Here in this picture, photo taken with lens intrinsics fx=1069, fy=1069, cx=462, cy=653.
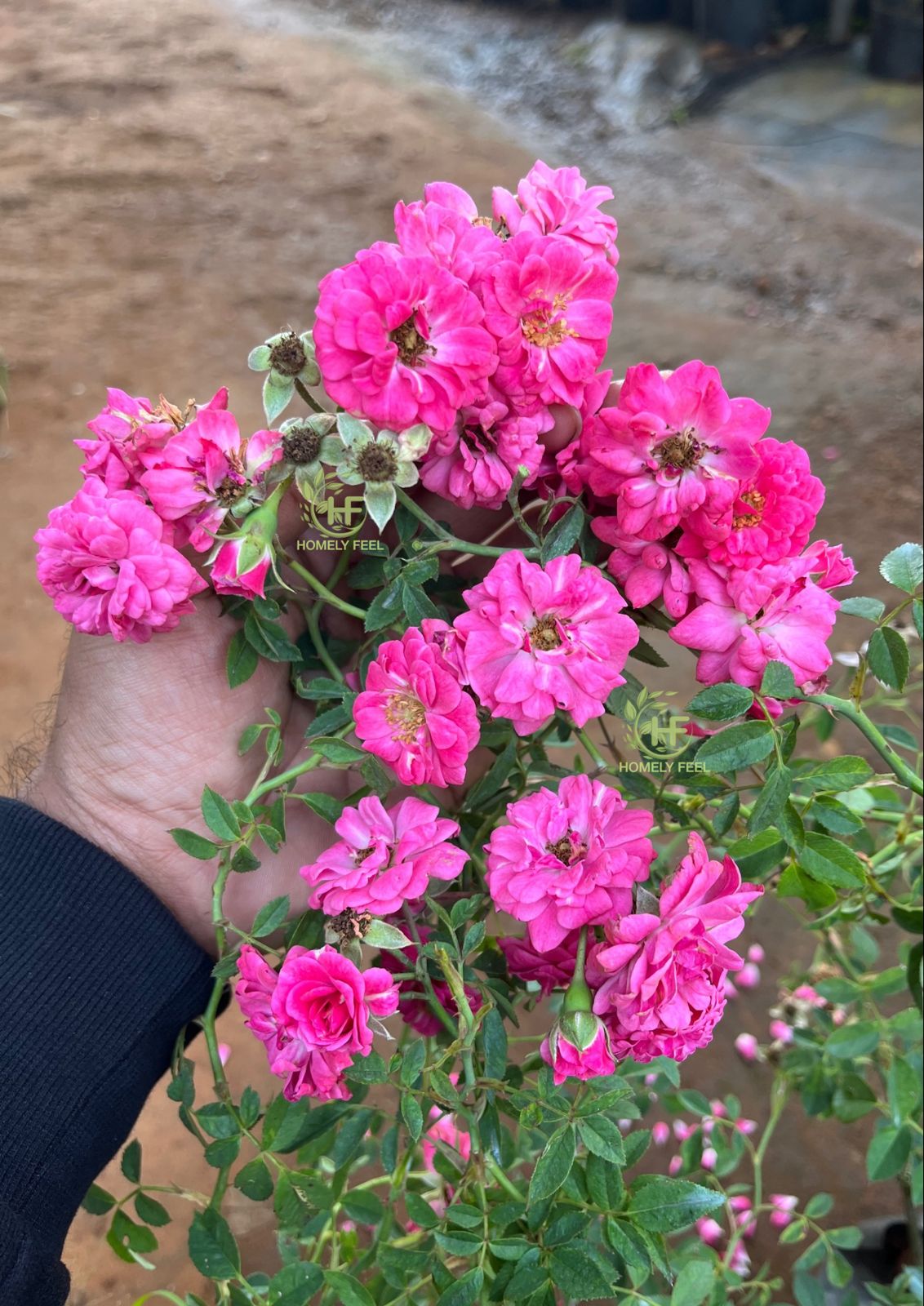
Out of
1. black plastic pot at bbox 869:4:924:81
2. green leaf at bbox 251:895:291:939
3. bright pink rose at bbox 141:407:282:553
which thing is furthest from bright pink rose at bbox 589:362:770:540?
black plastic pot at bbox 869:4:924:81

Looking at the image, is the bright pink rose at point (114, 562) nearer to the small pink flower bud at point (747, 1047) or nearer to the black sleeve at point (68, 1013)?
the black sleeve at point (68, 1013)

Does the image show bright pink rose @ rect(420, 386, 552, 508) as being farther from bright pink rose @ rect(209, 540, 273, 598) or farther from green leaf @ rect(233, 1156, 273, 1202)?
green leaf @ rect(233, 1156, 273, 1202)

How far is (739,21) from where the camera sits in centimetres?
436

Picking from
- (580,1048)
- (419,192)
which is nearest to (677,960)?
(580,1048)

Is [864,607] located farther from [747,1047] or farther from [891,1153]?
[747,1047]

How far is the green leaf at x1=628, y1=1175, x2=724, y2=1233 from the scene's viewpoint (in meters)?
0.59

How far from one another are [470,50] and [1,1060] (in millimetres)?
5116

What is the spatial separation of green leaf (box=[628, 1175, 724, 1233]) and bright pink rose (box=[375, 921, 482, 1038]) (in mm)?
143

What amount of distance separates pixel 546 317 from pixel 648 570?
155 mm

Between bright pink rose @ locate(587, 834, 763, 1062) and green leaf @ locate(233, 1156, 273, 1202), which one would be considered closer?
bright pink rose @ locate(587, 834, 763, 1062)

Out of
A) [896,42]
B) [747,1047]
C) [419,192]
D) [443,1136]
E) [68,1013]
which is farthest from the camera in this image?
[896,42]

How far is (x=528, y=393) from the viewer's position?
0.62m

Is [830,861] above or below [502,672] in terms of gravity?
below

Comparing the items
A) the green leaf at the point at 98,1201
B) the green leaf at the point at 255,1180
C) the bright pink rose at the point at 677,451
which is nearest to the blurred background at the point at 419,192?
the green leaf at the point at 98,1201
